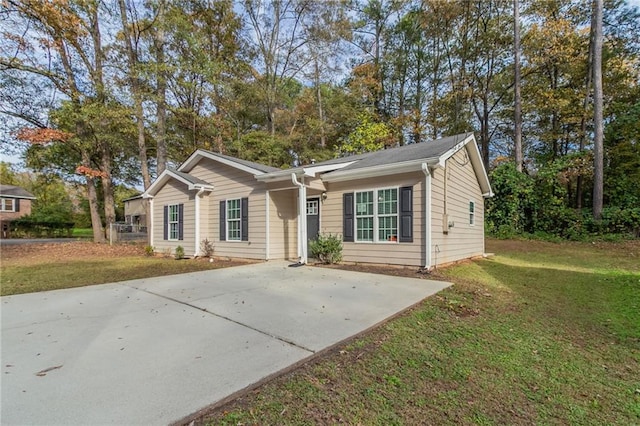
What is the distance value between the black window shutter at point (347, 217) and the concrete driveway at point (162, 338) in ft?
8.08

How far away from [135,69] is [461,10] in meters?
19.1

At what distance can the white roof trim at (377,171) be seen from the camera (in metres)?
6.93

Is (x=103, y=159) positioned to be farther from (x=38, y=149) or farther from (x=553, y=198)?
(x=553, y=198)

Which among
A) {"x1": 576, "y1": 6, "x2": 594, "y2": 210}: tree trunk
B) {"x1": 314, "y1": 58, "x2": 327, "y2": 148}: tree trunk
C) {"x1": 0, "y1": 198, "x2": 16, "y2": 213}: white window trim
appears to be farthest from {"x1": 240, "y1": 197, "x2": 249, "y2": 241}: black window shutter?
{"x1": 0, "y1": 198, "x2": 16, "y2": 213}: white window trim

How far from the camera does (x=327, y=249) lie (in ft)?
27.0

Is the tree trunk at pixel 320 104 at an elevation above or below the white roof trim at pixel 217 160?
above

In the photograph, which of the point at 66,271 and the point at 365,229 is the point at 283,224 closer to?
the point at 365,229

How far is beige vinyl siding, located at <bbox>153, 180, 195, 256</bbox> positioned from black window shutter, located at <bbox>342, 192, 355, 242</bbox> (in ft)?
18.9

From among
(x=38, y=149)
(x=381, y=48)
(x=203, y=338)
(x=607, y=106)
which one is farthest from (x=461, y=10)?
(x=38, y=149)

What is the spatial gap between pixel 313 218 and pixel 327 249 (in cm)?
135

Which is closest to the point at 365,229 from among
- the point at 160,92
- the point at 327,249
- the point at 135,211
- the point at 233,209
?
the point at 327,249

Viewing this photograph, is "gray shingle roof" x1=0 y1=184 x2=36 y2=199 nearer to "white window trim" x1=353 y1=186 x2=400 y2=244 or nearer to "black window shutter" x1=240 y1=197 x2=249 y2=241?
"black window shutter" x1=240 y1=197 x2=249 y2=241

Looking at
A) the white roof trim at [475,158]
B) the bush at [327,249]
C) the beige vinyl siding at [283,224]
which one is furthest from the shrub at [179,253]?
the white roof trim at [475,158]

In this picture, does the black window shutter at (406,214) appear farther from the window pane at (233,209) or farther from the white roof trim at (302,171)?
the window pane at (233,209)
